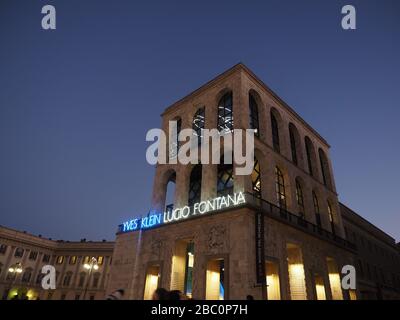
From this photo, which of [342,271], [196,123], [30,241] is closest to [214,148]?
[196,123]

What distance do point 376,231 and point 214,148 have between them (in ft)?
121

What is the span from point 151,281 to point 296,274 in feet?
38.2

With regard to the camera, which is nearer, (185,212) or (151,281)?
(185,212)

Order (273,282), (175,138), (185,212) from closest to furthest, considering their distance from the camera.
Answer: (273,282) < (185,212) < (175,138)

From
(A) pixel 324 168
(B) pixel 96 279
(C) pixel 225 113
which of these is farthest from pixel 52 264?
(A) pixel 324 168

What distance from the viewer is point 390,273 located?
40.9 meters

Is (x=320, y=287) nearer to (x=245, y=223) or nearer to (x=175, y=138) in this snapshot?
(x=245, y=223)

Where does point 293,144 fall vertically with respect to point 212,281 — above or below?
above

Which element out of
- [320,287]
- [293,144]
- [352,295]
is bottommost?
[352,295]

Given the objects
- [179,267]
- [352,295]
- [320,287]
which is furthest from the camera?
[352,295]

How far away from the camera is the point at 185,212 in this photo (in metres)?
20.8

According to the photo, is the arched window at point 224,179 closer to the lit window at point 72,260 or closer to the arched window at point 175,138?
the arched window at point 175,138

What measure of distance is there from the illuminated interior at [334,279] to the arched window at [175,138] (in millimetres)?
17843

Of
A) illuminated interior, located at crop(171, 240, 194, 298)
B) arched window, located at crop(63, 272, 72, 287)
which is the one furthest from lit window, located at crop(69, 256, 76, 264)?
illuminated interior, located at crop(171, 240, 194, 298)
